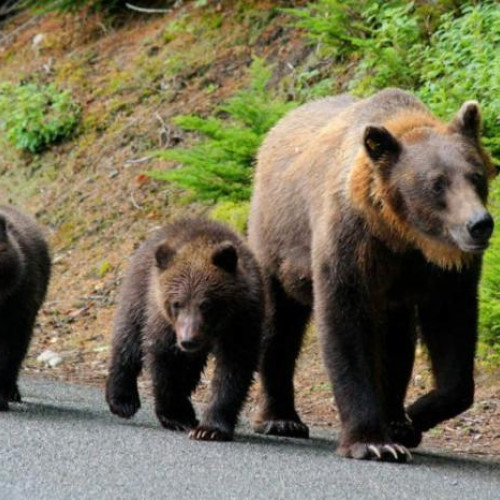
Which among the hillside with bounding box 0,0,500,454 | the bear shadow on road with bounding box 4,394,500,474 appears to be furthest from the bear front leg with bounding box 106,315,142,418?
the hillside with bounding box 0,0,500,454

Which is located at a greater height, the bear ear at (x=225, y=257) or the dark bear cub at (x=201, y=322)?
the bear ear at (x=225, y=257)

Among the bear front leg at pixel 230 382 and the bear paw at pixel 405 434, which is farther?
the bear paw at pixel 405 434

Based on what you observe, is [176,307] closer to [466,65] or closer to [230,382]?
[230,382]

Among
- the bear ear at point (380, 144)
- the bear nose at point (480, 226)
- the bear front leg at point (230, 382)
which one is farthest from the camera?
the bear front leg at point (230, 382)

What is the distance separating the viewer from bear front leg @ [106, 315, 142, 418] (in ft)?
34.5

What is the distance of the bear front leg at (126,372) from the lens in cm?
1052

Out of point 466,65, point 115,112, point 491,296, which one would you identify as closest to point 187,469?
point 491,296

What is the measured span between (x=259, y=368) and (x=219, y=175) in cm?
408

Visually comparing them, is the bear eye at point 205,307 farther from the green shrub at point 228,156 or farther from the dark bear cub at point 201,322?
the green shrub at point 228,156

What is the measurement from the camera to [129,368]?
10578 millimetres

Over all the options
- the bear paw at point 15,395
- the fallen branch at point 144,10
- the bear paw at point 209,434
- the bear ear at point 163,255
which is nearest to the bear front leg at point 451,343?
the bear paw at point 209,434

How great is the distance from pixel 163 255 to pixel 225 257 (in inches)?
17.9

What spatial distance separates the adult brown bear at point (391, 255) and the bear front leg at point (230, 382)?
60 centimetres

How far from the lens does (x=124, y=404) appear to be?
1050 centimetres
